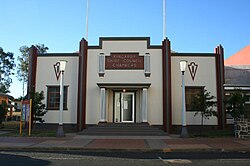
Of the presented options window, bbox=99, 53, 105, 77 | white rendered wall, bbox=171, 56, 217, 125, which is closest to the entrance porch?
window, bbox=99, 53, 105, 77

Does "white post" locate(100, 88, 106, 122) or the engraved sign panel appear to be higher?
the engraved sign panel

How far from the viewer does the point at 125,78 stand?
20672 mm

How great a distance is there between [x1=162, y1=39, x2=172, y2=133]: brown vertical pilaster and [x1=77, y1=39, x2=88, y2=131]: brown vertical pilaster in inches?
239

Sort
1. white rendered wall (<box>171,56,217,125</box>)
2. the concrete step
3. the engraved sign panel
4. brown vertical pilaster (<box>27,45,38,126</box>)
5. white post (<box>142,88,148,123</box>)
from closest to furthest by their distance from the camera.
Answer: the concrete step, white post (<box>142,88,148,123</box>), white rendered wall (<box>171,56,217,125</box>), the engraved sign panel, brown vertical pilaster (<box>27,45,38,126</box>)

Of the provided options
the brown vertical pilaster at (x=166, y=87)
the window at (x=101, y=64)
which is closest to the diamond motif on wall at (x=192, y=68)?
the brown vertical pilaster at (x=166, y=87)

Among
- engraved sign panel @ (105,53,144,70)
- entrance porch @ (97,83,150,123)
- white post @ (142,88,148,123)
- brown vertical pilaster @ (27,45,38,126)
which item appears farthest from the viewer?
brown vertical pilaster @ (27,45,38,126)

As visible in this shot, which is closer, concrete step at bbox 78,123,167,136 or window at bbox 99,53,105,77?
concrete step at bbox 78,123,167,136

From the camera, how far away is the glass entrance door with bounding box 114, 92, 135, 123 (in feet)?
68.6

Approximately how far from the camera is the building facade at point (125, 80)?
2027 cm

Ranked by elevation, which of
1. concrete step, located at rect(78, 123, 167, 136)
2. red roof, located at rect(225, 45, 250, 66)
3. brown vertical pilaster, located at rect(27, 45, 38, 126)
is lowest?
concrete step, located at rect(78, 123, 167, 136)

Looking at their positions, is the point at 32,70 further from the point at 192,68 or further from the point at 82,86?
the point at 192,68

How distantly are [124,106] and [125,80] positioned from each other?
214cm

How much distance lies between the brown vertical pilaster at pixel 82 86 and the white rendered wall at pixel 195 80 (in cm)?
688

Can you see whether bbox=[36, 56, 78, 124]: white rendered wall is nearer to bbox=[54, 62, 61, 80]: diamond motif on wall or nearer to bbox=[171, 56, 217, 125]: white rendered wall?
bbox=[54, 62, 61, 80]: diamond motif on wall
